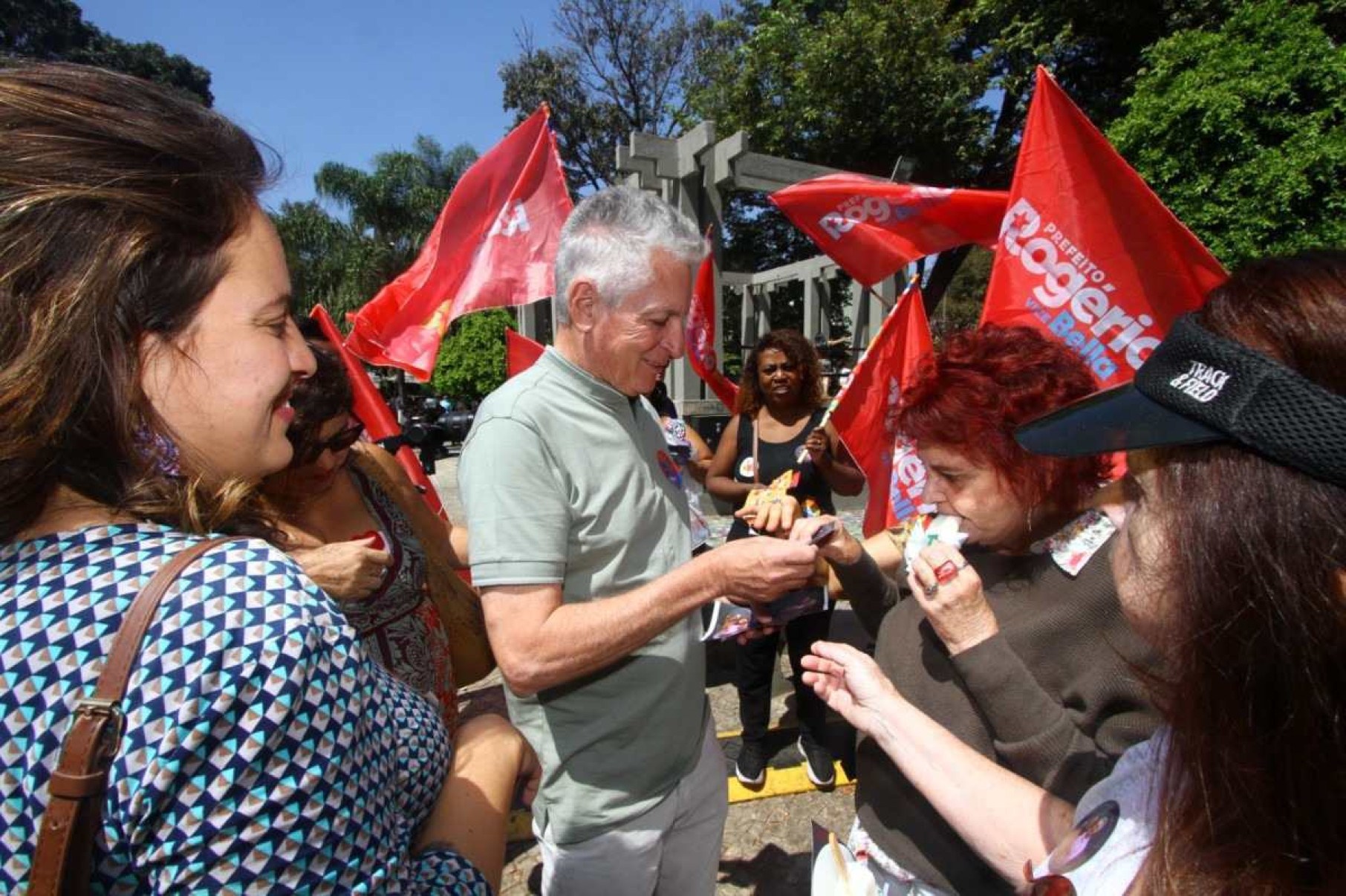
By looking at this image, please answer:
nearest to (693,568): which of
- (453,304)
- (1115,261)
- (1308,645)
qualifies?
(1308,645)

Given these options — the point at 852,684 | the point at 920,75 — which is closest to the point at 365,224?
the point at 920,75

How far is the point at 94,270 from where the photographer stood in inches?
28.9

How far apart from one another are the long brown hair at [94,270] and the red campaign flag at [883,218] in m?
3.61

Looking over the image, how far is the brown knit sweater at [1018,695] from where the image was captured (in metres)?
1.36

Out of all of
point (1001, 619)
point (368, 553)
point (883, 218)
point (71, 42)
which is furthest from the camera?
point (71, 42)

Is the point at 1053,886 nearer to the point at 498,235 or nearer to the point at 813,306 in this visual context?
the point at 498,235

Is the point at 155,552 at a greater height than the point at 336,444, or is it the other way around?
the point at 155,552

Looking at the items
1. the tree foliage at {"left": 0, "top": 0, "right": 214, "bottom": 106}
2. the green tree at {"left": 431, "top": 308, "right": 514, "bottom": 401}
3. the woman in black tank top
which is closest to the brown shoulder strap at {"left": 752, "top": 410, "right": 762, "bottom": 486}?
the woman in black tank top

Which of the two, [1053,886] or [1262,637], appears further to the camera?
[1053,886]

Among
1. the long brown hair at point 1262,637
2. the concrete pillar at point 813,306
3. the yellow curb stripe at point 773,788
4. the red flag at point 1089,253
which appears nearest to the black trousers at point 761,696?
the yellow curb stripe at point 773,788

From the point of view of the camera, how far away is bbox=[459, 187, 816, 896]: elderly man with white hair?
58.9 inches

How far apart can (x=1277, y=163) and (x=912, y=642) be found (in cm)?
886

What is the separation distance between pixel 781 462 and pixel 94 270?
3.72 metres

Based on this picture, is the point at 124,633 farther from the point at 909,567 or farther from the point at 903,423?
the point at 903,423
